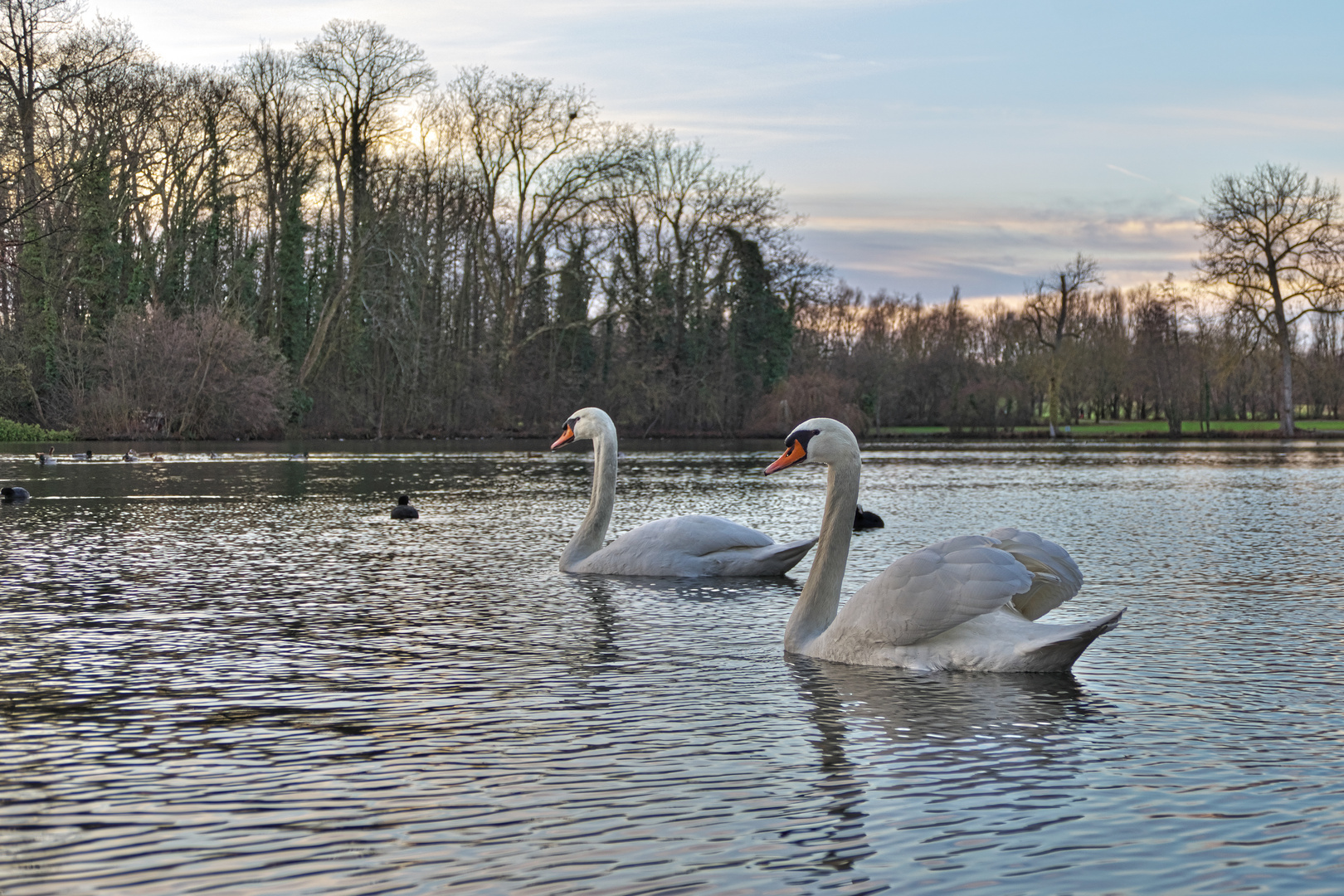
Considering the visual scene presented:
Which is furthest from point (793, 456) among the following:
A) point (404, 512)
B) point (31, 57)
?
point (31, 57)

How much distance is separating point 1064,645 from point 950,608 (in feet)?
2.09

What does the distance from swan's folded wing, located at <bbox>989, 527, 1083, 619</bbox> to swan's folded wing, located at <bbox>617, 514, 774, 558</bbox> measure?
480 cm

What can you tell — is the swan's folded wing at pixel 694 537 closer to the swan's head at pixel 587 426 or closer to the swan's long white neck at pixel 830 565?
the swan's head at pixel 587 426

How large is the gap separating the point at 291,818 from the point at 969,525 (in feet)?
46.7

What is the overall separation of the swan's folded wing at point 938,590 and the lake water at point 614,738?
0.31 m

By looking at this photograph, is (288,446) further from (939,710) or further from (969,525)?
(939,710)

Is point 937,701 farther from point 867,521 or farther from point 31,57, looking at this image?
point 31,57

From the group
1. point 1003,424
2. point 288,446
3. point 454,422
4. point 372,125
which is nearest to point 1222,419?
point 1003,424

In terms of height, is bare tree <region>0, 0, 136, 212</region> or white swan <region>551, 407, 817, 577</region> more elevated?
bare tree <region>0, 0, 136, 212</region>

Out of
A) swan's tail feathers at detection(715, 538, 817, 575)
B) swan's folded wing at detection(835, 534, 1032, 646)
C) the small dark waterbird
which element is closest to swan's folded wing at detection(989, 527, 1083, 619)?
swan's folded wing at detection(835, 534, 1032, 646)

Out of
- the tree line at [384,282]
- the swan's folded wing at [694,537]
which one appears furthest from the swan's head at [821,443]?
the tree line at [384,282]

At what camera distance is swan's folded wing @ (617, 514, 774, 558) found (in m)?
12.9

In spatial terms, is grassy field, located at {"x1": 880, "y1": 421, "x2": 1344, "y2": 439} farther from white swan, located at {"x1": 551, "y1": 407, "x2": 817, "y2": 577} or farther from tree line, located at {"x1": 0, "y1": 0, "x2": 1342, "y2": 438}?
white swan, located at {"x1": 551, "y1": 407, "x2": 817, "y2": 577}

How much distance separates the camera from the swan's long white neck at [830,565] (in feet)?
28.7
